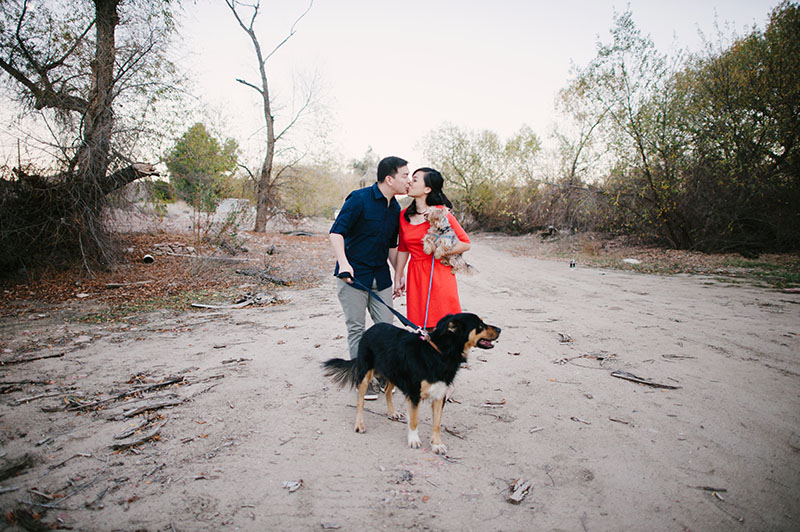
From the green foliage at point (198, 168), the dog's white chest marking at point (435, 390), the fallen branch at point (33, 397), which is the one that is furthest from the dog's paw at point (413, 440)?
the green foliage at point (198, 168)

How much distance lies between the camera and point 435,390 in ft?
10.1

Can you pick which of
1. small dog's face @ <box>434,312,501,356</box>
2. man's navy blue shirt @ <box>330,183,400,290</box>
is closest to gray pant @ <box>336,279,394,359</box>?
man's navy blue shirt @ <box>330,183,400,290</box>

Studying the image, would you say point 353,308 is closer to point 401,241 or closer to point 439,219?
point 401,241

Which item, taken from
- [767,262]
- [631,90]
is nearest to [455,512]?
[767,262]

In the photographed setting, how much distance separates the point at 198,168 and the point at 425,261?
1167 cm

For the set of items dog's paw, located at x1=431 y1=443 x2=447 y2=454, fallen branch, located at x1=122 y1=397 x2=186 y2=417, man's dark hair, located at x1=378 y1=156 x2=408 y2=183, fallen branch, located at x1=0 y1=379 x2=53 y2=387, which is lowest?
dog's paw, located at x1=431 y1=443 x2=447 y2=454

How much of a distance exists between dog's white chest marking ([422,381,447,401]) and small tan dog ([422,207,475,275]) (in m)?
1.08

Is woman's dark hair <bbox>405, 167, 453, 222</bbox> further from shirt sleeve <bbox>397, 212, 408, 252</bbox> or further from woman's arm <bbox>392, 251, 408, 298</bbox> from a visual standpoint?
woman's arm <bbox>392, 251, 408, 298</bbox>

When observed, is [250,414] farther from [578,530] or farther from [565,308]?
[565,308]

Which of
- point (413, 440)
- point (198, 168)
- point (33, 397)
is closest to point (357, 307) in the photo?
point (413, 440)

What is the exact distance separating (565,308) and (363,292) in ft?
18.0

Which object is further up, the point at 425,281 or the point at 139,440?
the point at 425,281

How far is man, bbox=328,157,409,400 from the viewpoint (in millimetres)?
3688

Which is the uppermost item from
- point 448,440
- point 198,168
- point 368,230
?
A: point 198,168
